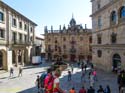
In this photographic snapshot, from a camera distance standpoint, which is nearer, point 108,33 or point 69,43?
point 108,33

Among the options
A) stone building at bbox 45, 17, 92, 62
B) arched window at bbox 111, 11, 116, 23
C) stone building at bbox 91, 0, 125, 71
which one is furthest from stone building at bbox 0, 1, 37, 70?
arched window at bbox 111, 11, 116, 23

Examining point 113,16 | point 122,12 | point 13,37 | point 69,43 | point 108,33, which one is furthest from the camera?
point 69,43

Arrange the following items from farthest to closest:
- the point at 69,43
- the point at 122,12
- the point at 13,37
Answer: the point at 69,43
the point at 13,37
the point at 122,12

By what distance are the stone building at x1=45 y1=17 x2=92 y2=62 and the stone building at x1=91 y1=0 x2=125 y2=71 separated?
830 inches

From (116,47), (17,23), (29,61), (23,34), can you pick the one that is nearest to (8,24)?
(17,23)

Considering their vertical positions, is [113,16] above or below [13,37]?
above

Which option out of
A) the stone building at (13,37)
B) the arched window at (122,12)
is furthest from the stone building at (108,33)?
the stone building at (13,37)

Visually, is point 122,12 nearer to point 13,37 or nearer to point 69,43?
point 13,37

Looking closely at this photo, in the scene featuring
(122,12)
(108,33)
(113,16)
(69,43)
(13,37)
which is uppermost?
(122,12)

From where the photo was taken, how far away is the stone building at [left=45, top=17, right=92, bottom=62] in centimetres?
5738

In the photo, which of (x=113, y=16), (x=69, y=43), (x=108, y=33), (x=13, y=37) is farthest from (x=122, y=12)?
(x=69, y=43)

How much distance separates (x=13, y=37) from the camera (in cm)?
3519

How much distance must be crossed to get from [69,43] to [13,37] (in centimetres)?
2649

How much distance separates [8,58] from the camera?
31.8 m
